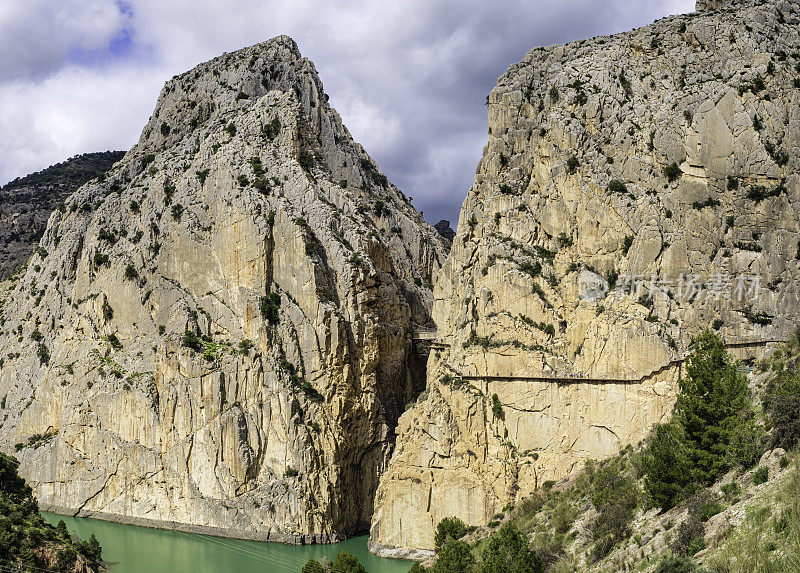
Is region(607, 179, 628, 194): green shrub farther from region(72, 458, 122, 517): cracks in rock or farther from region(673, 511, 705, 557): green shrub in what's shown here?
region(72, 458, 122, 517): cracks in rock

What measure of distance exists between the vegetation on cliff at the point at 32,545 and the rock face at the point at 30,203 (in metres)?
67.5

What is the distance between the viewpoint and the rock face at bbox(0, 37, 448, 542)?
6412 centimetres

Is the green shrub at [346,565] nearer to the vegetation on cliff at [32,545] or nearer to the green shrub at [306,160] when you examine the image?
the vegetation on cliff at [32,545]

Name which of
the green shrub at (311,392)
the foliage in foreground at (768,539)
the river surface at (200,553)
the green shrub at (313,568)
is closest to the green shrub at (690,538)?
the foliage in foreground at (768,539)

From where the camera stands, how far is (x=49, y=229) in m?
84.5

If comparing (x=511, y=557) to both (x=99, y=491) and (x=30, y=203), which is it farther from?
(x=30, y=203)

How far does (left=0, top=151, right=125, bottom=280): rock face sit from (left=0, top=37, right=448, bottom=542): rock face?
111ft

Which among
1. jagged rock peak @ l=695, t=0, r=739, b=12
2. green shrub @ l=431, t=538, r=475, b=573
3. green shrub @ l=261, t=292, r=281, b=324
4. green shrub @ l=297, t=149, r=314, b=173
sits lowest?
green shrub @ l=431, t=538, r=475, b=573

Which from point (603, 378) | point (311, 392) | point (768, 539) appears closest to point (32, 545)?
point (311, 392)

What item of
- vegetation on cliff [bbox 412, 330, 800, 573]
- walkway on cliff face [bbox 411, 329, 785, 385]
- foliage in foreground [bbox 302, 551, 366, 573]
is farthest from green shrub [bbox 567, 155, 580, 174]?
foliage in foreground [bbox 302, 551, 366, 573]

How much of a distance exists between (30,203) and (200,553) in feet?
255

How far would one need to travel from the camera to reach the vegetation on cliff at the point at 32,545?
A: 38312 mm

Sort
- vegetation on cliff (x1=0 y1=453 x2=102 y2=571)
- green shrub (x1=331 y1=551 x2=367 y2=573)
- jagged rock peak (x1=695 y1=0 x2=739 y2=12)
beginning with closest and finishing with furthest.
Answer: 1. vegetation on cliff (x1=0 y1=453 x2=102 y2=571)
2. green shrub (x1=331 y1=551 x2=367 y2=573)
3. jagged rock peak (x1=695 y1=0 x2=739 y2=12)

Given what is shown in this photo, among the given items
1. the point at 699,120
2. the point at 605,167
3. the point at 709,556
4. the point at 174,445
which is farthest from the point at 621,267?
the point at 174,445
